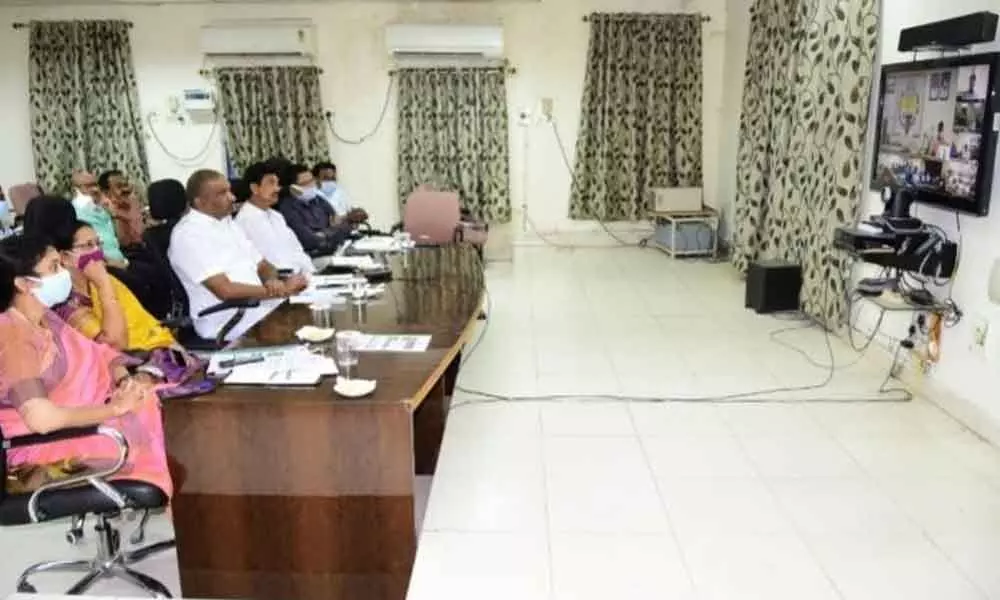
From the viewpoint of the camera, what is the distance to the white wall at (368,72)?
25.7 ft

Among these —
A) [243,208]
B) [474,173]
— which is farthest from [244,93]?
[243,208]

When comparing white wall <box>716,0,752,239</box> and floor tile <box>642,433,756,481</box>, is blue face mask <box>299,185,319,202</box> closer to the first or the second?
floor tile <box>642,433,756,481</box>

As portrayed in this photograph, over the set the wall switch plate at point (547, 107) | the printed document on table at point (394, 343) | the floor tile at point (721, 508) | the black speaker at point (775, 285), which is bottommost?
the floor tile at point (721, 508)

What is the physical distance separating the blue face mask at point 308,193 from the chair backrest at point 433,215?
0.83 m

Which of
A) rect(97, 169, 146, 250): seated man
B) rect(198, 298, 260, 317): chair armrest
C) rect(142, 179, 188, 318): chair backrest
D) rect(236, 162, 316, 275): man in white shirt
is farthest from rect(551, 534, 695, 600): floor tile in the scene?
rect(97, 169, 146, 250): seated man

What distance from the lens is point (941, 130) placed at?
3668mm

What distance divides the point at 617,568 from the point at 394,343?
1.06 m

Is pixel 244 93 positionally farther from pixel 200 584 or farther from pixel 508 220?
pixel 200 584

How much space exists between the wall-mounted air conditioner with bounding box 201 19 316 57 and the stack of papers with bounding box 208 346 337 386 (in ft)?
19.6

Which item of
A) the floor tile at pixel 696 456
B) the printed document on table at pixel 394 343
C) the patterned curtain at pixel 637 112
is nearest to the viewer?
the printed document on table at pixel 394 343

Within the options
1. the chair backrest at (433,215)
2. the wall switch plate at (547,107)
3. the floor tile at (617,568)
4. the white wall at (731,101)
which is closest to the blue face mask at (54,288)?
the floor tile at (617,568)

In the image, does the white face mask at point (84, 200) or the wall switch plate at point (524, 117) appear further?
the wall switch plate at point (524, 117)

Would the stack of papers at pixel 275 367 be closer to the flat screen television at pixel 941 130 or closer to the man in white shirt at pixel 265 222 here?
the man in white shirt at pixel 265 222

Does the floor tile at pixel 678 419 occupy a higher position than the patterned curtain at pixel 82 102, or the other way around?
the patterned curtain at pixel 82 102
